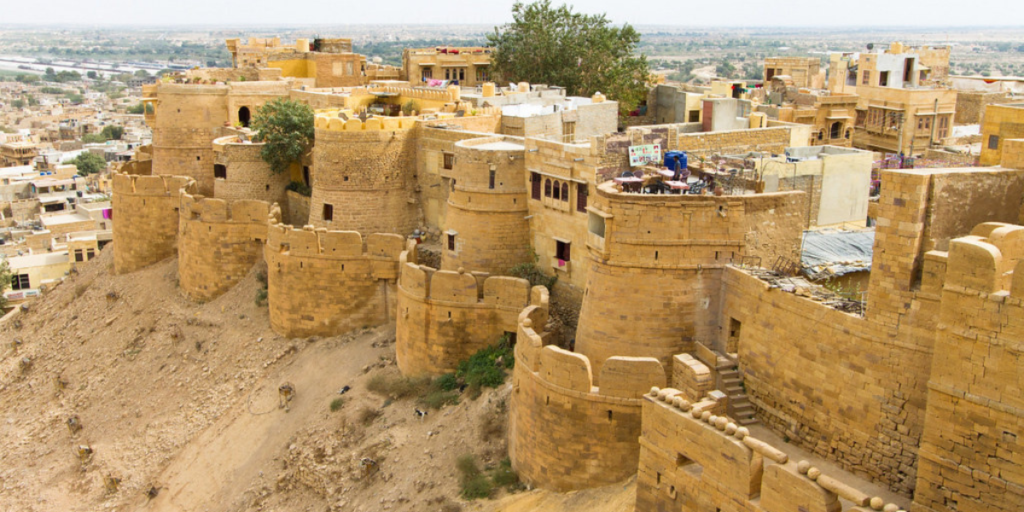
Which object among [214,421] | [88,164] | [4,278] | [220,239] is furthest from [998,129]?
[88,164]

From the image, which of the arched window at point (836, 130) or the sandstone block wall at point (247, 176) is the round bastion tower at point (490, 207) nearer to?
the sandstone block wall at point (247, 176)

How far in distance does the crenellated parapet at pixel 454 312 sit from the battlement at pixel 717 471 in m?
6.89

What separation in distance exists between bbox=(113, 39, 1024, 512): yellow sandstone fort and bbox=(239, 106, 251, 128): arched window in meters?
3.71

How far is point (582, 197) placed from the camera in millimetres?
19219

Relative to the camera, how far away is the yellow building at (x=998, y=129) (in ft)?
46.1

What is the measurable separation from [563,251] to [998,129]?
8.55 meters

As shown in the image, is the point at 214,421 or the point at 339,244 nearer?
the point at 214,421

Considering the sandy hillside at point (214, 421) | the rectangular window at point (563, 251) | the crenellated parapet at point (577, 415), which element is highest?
the rectangular window at point (563, 251)

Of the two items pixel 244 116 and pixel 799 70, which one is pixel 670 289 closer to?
pixel 244 116

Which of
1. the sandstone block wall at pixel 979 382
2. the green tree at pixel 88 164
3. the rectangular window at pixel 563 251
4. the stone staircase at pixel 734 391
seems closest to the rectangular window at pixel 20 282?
the green tree at pixel 88 164

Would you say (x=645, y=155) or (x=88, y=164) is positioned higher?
(x=645, y=155)

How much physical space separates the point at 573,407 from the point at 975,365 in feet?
21.3

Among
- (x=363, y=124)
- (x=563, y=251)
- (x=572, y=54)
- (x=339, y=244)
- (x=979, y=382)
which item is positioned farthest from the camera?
(x=572, y=54)

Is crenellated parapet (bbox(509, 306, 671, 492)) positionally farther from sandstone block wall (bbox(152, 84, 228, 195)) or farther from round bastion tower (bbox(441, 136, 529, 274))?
sandstone block wall (bbox(152, 84, 228, 195))
